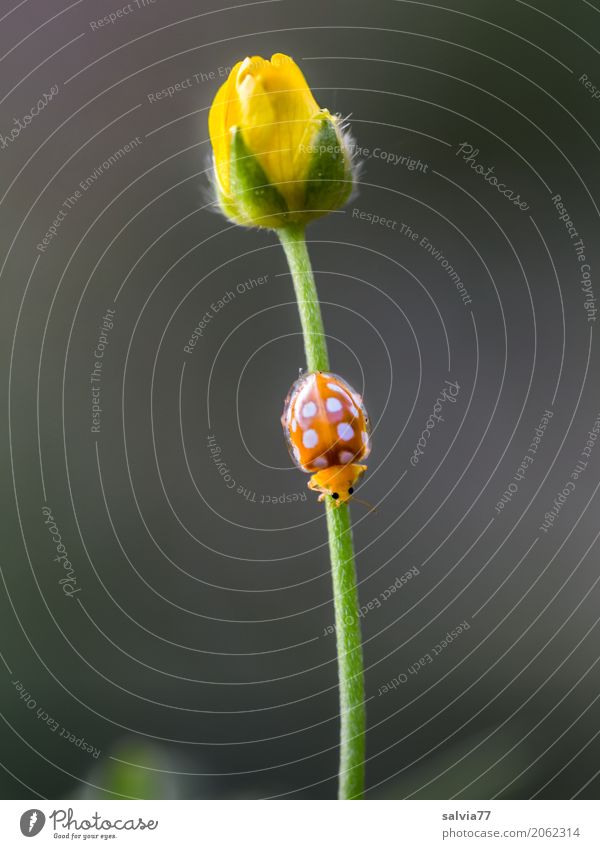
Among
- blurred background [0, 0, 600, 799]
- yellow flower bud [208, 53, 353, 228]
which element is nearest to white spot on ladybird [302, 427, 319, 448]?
yellow flower bud [208, 53, 353, 228]

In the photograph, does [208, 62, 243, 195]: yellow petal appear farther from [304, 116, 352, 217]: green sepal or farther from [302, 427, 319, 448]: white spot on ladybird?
[302, 427, 319, 448]: white spot on ladybird

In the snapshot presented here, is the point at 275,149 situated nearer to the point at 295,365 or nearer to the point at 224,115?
the point at 224,115

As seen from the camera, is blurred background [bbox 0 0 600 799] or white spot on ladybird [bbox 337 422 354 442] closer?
white spot on ladybird [bbox 337 422 354 442]

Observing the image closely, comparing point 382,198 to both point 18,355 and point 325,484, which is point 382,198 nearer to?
point 18,355

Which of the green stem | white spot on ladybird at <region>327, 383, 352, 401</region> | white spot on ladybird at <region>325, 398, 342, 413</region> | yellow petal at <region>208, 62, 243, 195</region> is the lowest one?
the green stem

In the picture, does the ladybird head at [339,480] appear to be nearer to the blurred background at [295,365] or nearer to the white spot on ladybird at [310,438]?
the white spot on ladybird at [310,438]

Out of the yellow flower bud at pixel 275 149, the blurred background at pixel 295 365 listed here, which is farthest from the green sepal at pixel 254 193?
the blurred background at pixel 295 365
